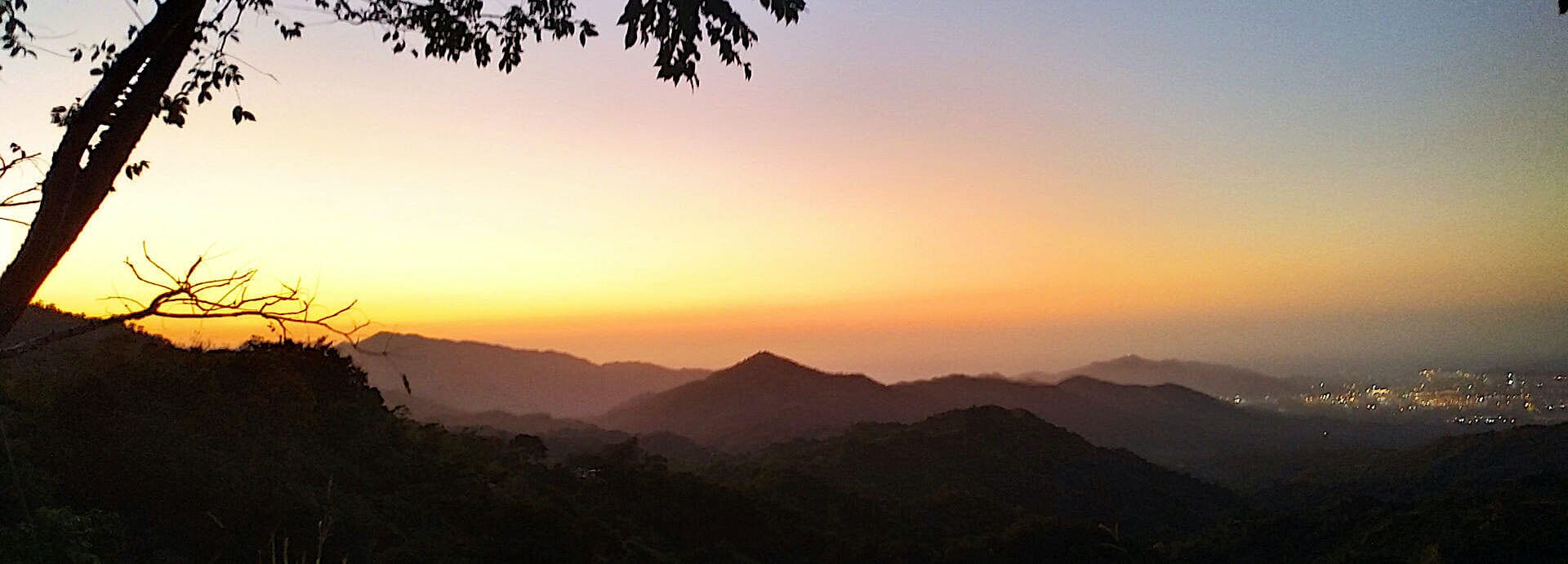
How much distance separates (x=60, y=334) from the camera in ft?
13.4

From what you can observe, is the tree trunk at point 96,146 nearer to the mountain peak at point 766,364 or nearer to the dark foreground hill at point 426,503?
the dark foreground hill at point 426,503

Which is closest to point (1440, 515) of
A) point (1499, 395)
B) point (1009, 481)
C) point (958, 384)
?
point (1009, 481)

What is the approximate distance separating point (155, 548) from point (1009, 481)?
213 feet

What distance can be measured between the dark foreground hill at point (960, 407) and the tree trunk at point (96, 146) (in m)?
109

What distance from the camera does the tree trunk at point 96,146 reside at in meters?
3.92

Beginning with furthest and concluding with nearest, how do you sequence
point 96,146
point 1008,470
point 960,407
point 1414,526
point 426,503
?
point 960,407
point 1008,470
point 1414,526
point 426,503
point 96,146

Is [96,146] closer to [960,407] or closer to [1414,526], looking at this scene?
[1414,526]

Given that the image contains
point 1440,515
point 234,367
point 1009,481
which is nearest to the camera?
point 234,367

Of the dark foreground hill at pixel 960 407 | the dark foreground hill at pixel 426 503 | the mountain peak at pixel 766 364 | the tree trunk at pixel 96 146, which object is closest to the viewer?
the tree trunk at pixel 96 146

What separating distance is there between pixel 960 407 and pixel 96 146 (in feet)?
474

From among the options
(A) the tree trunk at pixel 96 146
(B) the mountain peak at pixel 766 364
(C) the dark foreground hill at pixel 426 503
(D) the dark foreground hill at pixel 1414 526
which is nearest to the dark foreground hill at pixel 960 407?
(B) the mountain peak at pixel 766 364

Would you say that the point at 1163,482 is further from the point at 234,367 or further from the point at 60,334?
the point at 60,334

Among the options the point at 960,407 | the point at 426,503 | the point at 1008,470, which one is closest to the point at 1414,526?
the point at 1008,470

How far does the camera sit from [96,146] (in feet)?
13.5
